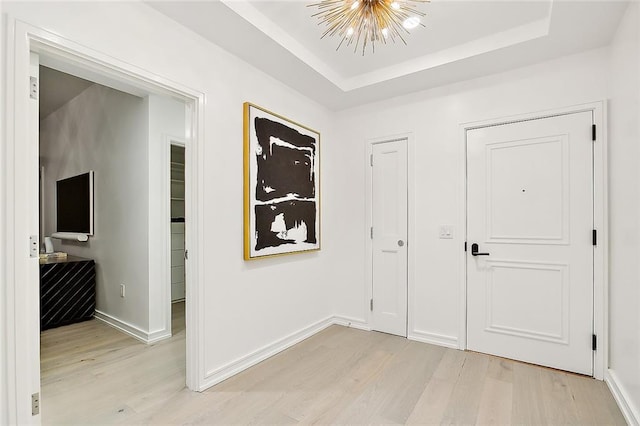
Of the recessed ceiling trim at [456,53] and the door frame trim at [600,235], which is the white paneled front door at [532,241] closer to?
the door frame trim at [600,235]

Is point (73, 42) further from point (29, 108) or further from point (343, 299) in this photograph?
point (343, 299)

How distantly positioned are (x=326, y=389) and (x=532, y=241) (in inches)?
77.5

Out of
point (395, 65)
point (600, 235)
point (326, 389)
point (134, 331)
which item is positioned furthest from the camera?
point (134, 331)

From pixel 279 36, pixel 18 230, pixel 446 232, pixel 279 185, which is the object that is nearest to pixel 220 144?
pixel 279 185

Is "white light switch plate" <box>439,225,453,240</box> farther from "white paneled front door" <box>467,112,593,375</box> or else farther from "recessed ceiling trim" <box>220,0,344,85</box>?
"recessed ceiling trim" <box>220,0,344,85</box>

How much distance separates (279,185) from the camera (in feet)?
9.53

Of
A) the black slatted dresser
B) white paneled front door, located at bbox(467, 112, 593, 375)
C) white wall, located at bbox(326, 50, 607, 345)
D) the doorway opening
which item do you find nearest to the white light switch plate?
white wall, located at bbox(326, 50, 607, 345)

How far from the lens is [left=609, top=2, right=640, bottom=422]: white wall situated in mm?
1798

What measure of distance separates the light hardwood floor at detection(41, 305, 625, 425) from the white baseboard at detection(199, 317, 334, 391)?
0.06m

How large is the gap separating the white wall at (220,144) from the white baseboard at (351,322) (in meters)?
0.50

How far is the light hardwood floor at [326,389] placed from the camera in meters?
1.92

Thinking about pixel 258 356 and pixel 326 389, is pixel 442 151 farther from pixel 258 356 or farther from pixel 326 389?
pixel 258 356

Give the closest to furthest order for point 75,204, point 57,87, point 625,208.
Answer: point 625,208, point 57,87, point 75,204

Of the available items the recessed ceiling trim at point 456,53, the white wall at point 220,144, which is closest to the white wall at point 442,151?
the recessed ceiling trim at point 456,53
